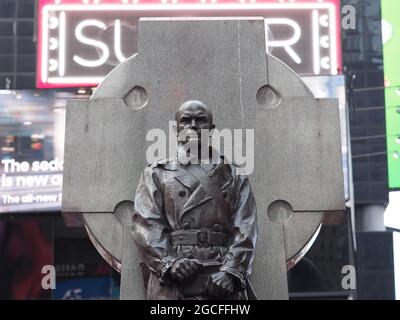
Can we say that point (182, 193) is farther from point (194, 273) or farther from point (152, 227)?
point (194, 273)

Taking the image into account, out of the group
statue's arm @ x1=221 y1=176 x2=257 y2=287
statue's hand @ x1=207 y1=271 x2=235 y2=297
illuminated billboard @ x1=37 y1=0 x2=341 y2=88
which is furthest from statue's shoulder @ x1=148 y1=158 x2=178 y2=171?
illuminated billboard @ x1=37 y1=0 x2=341 y2=88

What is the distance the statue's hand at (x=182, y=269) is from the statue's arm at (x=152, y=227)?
0.05 meters

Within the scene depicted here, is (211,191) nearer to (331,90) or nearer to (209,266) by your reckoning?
(209,266)

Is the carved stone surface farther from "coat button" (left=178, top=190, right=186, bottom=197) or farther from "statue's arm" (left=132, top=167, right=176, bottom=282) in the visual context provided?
"coat button" (left=178, top=190, right=186, bottom=197)

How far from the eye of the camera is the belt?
842 cm

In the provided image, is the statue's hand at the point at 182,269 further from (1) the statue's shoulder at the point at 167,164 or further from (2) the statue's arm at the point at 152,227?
(1) the statue's shoulder at the point at 167,164

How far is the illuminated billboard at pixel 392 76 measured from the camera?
32656mm

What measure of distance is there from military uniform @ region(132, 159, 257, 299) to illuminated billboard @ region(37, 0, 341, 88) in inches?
664

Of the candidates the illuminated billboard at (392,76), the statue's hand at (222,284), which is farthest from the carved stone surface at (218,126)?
the illuminated billboard at (392,76)

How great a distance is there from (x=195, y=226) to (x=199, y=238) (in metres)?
0.12

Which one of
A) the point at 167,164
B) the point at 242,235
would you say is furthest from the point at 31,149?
the point at 242,235

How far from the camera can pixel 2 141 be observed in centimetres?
2530
